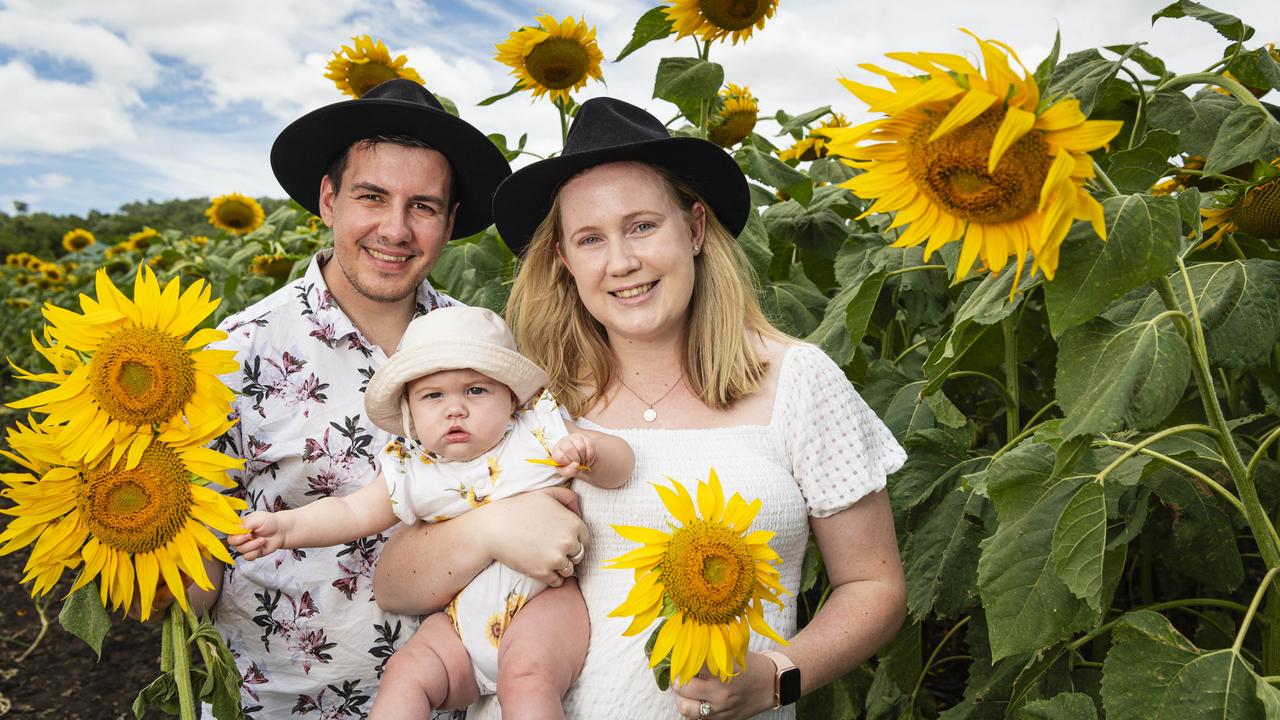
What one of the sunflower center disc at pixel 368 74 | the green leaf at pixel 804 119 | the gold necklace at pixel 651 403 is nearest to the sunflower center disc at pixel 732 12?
the green leaf at pixel 804 119

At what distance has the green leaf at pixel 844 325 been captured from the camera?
7.07ft

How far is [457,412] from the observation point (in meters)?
1.93

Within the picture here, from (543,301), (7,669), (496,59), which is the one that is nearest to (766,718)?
(543,301)

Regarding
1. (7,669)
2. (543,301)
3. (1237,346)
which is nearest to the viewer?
(1237,346)

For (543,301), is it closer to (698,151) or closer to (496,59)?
(698,151)

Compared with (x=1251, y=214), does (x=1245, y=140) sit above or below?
above

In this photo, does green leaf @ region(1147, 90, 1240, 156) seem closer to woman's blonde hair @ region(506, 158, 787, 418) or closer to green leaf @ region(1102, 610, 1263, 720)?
woman's blonde hair @ region(506, 158, 787, 418)

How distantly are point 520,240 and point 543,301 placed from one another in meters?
0.20

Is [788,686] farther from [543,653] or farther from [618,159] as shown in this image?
[618,159]

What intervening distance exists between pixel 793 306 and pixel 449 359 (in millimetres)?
1514

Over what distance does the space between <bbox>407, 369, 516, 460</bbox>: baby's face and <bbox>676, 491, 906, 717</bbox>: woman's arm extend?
2.24 ft

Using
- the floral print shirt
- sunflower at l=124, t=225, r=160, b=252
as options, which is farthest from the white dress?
sunflower at l=124, t=225, r=160, b=252

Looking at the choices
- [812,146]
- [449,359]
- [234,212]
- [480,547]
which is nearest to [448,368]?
[449,359]

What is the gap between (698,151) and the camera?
2.08 meters
